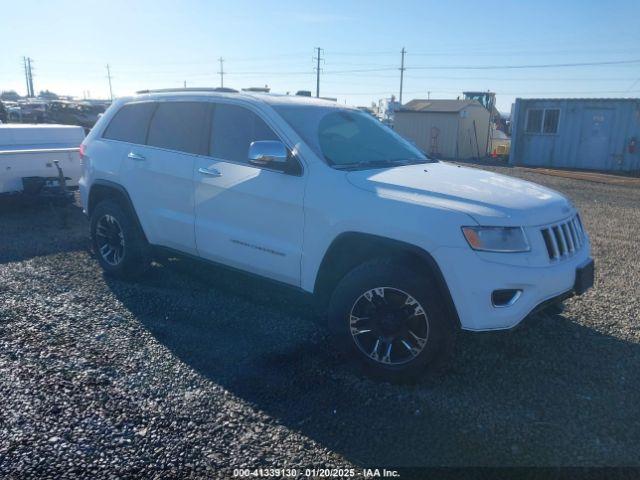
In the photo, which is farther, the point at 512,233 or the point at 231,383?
the point at 231,383

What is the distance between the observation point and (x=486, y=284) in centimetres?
322

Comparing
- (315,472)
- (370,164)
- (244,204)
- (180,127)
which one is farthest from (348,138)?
(315,472)

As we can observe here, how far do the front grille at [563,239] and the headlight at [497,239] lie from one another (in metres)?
0.24

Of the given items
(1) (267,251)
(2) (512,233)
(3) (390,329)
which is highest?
(2) (512,233)

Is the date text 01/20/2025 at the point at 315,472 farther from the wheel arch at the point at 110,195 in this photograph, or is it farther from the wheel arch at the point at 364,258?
the wheel arch at the point at 110,195

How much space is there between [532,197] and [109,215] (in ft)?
13.5

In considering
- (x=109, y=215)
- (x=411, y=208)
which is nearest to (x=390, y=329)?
(x=411, y=208)

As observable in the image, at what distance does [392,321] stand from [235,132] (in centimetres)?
212

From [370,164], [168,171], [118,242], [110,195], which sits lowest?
[118,242]

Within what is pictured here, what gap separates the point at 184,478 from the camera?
2713mm

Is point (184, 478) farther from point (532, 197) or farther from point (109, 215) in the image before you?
point (109, 215)

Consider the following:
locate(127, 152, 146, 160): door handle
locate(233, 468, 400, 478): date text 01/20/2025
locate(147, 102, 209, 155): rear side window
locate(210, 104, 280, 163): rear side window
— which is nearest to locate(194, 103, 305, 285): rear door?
locate(210, 104, 280, 163): rear side window

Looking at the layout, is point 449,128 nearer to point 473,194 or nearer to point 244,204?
point 244,204

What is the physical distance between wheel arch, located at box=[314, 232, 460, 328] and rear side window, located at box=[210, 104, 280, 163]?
1090 mm
